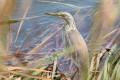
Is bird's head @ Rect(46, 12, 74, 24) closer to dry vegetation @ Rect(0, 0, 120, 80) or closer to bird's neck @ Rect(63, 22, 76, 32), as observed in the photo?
bird's neck @ Rect(63, 22, 76, 32)

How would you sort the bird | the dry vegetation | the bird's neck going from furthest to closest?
1. the bird's neck
2. the bird
3. the dry vegetation

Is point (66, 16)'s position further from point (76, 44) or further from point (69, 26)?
point (76, 44)

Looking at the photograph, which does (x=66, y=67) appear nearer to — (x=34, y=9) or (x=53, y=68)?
(x=53, y=68)

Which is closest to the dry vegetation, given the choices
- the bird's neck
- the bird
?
the bird

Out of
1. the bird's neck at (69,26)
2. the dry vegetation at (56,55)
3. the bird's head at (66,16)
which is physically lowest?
the dry vegetation at (56,55)

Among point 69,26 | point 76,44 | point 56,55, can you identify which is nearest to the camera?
point 56,55

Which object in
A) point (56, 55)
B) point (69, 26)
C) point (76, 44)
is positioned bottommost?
point (56, 55)

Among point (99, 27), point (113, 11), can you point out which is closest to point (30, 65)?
point (99, 27)

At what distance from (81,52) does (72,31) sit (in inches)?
8.7

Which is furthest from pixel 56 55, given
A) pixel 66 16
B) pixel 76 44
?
pixel 66 16

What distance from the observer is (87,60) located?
200 cm

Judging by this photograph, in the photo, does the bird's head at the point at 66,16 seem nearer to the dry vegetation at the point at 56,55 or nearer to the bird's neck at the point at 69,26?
the bird's neck at the point at 69,26

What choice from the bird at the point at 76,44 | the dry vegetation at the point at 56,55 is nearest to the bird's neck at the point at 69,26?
the bird at the point at 76,44

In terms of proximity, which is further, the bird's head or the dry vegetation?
the bird's head
